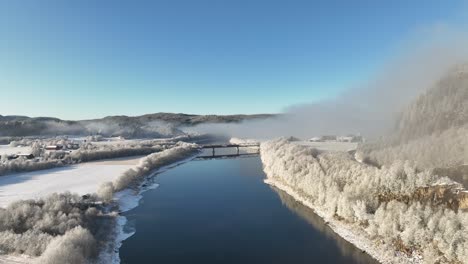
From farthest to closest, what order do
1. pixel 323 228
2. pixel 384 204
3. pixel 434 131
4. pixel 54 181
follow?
pixel 434 131 < pixel 54 181 < pixel 323 228 < pixel 384 204

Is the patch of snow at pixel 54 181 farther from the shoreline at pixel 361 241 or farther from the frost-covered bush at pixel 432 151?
the frost-covered bush at pixel 432 151

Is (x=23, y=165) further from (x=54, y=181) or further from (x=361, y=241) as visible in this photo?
(x=361, y=241)

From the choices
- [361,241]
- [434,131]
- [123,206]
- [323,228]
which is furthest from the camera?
[434,131]

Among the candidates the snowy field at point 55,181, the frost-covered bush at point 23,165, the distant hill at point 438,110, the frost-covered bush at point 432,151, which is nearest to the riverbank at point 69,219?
the snowy field at point 55,181

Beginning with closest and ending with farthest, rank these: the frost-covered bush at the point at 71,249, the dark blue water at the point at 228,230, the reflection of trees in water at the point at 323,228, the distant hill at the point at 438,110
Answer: the frost-covered bush at the point at 71,249 → the reflection of trees in water at the point at 323,228 → the dark blue water at the point at 228,230 → the distant hill at the point at 438,110

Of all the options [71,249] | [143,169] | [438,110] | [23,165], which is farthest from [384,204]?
[23,165]

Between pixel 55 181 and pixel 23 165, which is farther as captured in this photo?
pixel 23 165

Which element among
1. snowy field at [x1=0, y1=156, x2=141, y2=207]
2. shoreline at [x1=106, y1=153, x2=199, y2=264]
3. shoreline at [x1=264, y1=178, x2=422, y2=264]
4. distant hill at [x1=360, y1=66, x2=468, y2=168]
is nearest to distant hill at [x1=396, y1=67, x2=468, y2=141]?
distant hill at [x1=360, y1=66, x2=468, y2=168]
